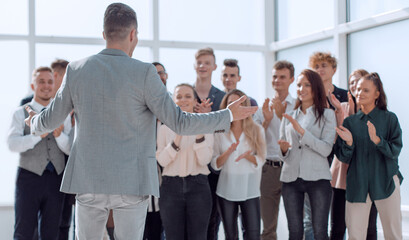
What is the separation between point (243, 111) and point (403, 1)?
292 centimetres

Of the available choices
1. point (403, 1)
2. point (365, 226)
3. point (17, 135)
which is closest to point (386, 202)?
point (365, 226)

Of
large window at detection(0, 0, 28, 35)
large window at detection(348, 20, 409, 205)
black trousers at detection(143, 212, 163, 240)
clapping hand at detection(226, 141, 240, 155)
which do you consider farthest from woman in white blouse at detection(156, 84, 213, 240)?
large window at detection(0, 0, 28, 35)

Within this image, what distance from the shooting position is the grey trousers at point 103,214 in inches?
73.7

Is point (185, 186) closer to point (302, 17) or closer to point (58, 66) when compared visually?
point (58, 66)

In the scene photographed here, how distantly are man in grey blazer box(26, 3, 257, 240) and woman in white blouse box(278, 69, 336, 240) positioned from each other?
4.85 feet

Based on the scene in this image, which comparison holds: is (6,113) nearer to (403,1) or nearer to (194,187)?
(194,187)

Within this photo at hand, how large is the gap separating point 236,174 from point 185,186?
1.42 ft

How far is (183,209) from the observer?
3.15 metres

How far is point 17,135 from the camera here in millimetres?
3307

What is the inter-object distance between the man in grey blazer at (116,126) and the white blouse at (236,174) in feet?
4.85

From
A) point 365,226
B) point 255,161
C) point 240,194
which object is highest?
point 255,161

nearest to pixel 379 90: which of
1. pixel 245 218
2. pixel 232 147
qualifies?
pixel 232 147

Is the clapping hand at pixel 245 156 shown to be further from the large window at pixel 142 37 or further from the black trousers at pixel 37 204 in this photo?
the large window at pixel 142 37

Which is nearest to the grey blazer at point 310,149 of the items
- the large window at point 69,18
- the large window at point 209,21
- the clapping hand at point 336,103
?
the clapping hand at point 336,103
